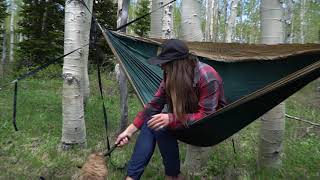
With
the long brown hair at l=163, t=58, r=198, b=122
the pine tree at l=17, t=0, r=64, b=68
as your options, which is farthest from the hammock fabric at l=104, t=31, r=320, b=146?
the pine tree at l=17, t=0, r=64, b=68

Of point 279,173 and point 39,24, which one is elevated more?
point 39,24

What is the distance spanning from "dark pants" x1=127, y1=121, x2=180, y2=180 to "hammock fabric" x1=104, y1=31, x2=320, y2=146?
10 centimetres

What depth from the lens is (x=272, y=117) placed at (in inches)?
159

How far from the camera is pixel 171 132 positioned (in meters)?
3.23

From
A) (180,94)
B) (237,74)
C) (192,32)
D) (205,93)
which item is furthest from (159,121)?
(192,32)

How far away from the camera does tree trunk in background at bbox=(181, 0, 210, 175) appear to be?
14.2ft

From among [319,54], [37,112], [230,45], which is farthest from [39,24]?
[319,54]

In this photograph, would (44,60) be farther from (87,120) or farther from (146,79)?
(146,79)

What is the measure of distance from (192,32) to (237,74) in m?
0.87

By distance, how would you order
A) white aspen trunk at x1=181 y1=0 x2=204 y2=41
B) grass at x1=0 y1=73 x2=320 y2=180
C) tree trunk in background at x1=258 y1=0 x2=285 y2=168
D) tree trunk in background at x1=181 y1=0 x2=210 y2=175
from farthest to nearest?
white aspen trunk at x1=181 y1=0 x2=204 y2=41 → tree trunk in background at x1=181 y1=0 x2=210 y2=175 → grass at x1=0 y1=73 x2=320 y2=180 → tree trunk in background at x1=258 y1=0 x2=285 y2=168

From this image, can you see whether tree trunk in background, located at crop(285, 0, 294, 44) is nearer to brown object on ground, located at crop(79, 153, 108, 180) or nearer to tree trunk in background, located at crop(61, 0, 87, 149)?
tree trunk in background, located at crop(61, 0, 87, 149)

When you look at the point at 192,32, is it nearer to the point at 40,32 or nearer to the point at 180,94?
the point at 180,94

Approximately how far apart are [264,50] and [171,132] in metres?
1.07

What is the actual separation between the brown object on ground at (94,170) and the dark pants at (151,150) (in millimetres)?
258
